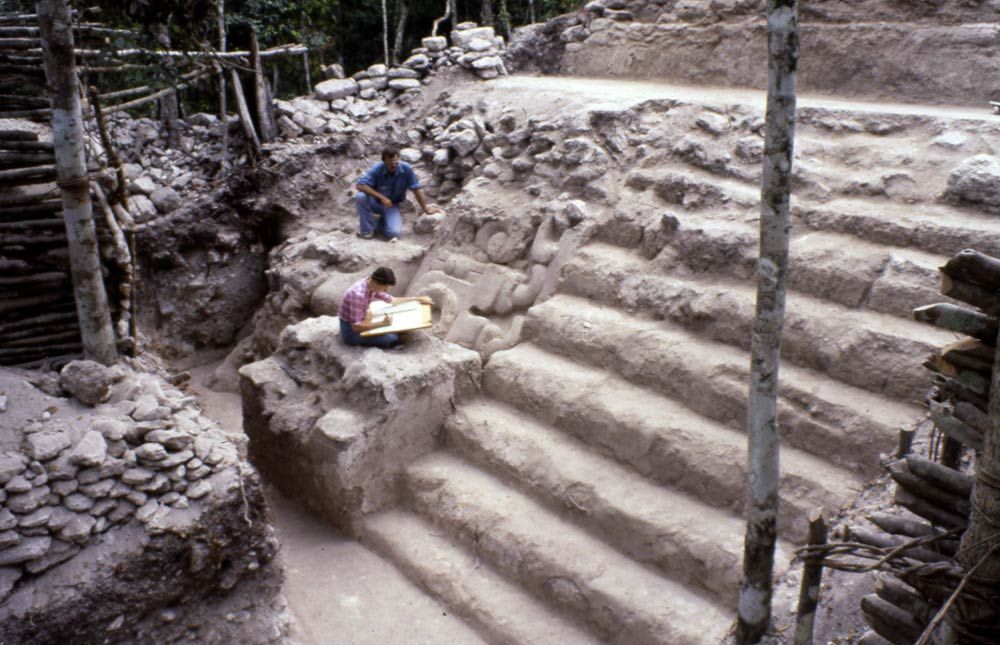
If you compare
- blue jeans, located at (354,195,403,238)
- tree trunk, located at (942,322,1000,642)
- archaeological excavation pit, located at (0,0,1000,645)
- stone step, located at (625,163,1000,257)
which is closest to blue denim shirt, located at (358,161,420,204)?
blue jeans, located at (354,195,403,238)

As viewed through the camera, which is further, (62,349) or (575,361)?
(575,361)

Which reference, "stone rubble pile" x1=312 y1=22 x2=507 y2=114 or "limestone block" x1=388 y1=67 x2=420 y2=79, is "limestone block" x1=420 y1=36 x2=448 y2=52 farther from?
"limestone block" x1=388 y1=67 x2=420 y2=79

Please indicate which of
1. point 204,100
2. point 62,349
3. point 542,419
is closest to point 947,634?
point 542,419

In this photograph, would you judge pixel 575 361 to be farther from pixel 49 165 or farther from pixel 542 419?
pixel 49 165

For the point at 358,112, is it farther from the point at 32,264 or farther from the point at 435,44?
the point at 32,264

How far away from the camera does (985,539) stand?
2561 millimetres

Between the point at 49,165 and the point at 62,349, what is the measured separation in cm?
109

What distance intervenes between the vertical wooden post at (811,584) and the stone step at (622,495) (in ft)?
2.89

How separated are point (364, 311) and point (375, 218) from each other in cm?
255

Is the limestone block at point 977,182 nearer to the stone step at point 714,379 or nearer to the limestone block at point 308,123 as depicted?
the stone step at point 714,379

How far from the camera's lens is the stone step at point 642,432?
438 centimetres

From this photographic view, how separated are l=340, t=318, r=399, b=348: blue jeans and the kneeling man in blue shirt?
7.35ft

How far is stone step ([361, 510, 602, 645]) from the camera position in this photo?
4.56 m

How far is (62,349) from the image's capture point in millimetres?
4719
